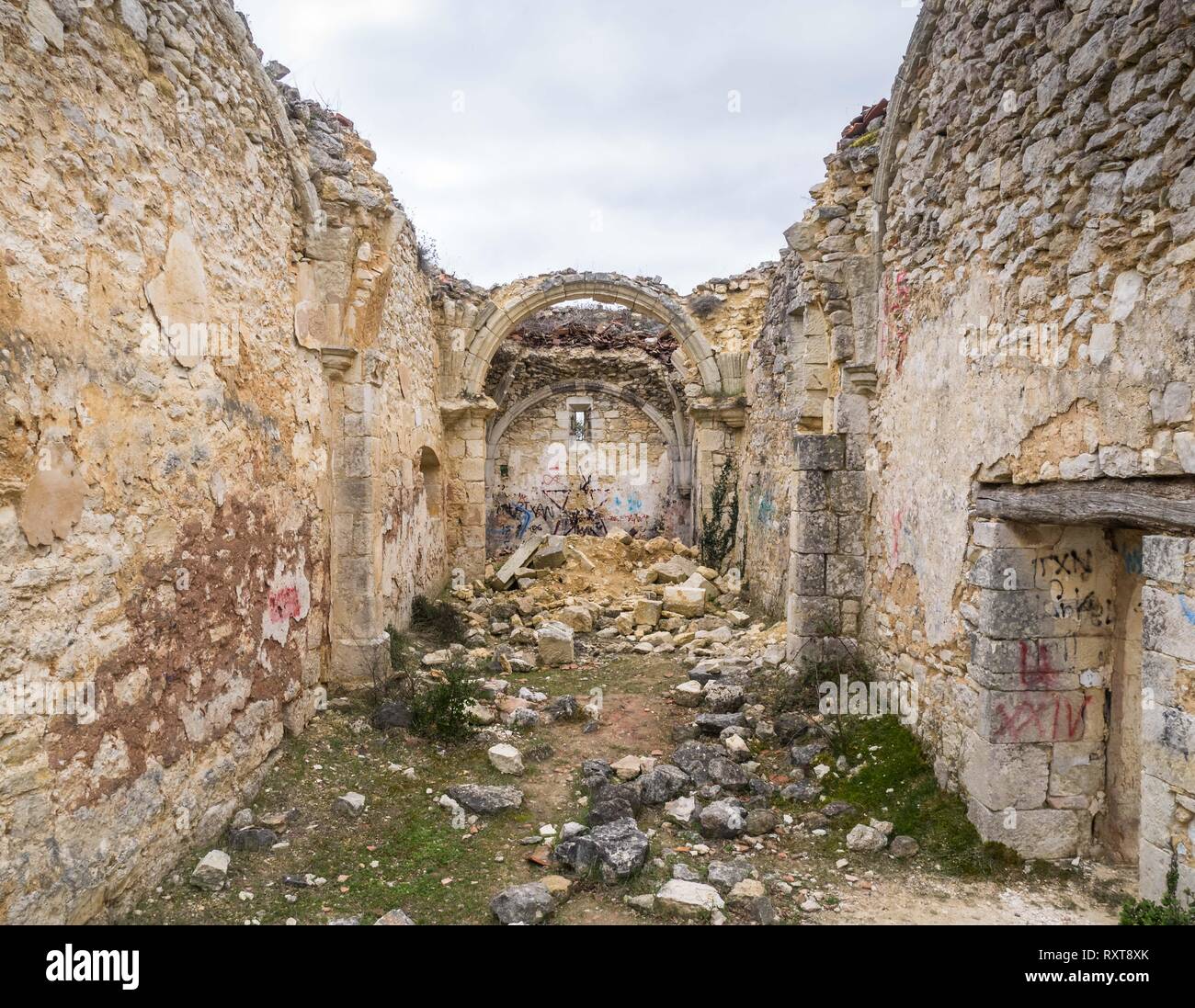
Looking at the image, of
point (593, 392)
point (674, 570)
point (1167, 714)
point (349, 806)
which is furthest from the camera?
point (593, 392)

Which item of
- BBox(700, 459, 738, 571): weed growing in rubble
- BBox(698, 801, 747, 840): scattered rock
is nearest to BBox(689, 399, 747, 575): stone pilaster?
BBox(700, 459, 738, 571): weed growing in rubble

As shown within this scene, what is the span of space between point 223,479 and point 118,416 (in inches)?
36.5

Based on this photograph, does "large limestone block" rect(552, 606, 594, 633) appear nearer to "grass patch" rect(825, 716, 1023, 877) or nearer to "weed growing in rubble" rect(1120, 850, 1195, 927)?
"grass patch" rect(825, 716, 1023, 877)

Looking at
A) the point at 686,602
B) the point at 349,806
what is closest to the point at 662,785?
the point at 349,806

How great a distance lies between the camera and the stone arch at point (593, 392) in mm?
16062

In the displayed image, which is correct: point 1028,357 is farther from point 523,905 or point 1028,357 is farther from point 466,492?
point 466,492

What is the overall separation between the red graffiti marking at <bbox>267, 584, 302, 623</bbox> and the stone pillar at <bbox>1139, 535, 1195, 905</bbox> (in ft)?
15.3

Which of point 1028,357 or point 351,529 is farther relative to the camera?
point 351,529

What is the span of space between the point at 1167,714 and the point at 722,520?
344 inches

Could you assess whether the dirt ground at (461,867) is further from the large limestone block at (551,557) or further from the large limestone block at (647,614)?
the large limestone block at (551,557)

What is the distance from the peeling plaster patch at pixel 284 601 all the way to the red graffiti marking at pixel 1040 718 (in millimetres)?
4268

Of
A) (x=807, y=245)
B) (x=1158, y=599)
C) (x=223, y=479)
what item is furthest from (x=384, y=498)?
(x=1158, y=599)

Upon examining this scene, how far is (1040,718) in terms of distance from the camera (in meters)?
3.86

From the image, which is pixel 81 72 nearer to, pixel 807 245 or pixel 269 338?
pixel 269 338
